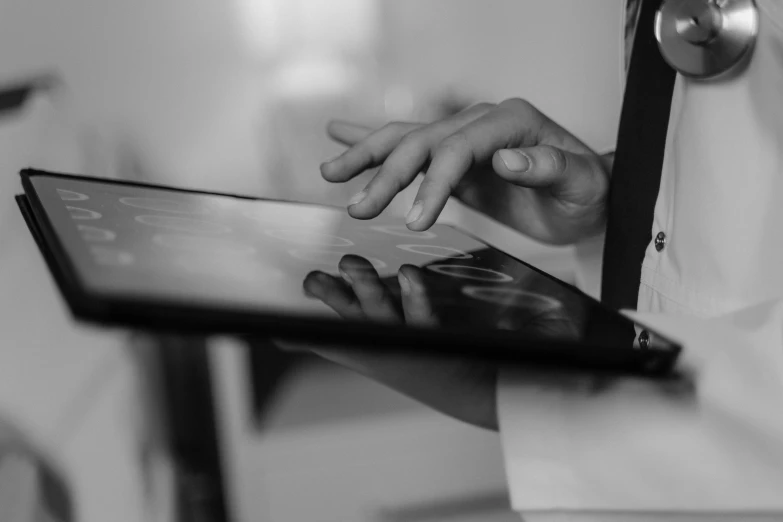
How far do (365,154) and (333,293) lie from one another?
26cm

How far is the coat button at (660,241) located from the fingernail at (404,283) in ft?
0.70

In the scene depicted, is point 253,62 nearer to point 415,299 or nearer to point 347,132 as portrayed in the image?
point 347,132

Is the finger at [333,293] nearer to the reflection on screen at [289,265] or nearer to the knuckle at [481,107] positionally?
the reflection on screen at [289,265]

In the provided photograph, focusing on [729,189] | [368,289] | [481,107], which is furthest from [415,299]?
[481,107]

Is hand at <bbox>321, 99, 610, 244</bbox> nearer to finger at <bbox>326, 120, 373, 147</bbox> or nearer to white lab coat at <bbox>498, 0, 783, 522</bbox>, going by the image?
finger at <bbox>326, 120, 373, 147</bbox>

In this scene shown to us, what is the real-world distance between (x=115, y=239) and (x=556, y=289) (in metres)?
0.18

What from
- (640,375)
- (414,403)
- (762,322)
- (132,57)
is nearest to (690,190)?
(762,322)

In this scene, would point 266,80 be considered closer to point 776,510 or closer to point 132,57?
point 132,57

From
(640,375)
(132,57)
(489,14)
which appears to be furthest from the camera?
(489,14)

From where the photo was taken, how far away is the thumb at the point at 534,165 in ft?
1.30

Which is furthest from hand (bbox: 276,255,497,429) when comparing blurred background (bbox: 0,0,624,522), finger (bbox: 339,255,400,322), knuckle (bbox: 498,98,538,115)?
blurred background (bbox: 0,0,624,522)

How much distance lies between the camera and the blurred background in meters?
0.62

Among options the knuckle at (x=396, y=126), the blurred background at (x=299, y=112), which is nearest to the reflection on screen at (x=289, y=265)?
the knuckle at (x=396, y=126)

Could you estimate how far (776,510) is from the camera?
0.26 metres
